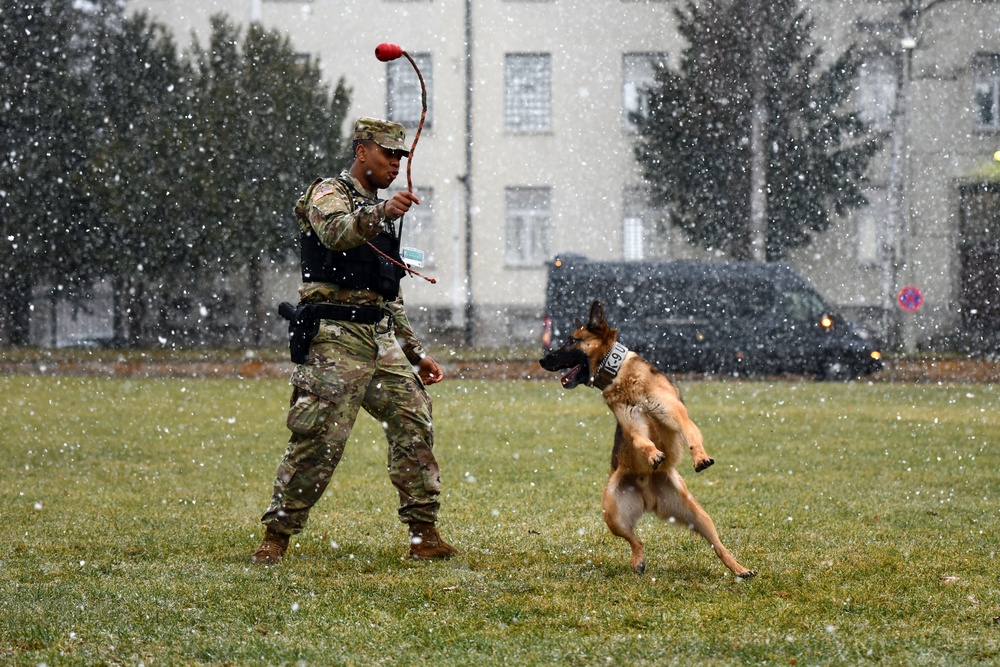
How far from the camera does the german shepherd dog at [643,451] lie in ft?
18.4

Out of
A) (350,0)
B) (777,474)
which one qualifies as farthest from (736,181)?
(777,474)

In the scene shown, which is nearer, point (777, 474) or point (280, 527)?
point (280, 527)

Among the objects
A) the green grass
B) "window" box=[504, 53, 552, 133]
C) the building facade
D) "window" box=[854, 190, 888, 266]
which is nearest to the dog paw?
the green grass

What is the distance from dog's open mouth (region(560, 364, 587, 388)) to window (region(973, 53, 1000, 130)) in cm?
2894

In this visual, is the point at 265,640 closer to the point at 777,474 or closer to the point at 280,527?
the point at 280,527

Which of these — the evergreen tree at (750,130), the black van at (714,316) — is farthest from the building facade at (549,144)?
the black van at (714,316)

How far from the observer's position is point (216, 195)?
28.2m

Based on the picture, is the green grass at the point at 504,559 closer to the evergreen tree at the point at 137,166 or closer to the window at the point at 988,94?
the evergreen tree at the point at 137,166

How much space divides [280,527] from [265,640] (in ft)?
4.85

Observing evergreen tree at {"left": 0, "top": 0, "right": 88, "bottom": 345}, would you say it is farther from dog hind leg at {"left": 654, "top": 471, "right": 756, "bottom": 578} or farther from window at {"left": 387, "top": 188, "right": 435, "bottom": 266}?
dog hind leg at {"left": 654, "top": 471, "right": 756, "bottom": 578}

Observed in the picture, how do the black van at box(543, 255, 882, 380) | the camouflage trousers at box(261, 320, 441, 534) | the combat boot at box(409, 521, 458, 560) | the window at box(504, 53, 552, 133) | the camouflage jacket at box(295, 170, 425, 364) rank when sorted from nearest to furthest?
1. the camouflage jacket at box(295, 170, 425, 364)
2. the camouflage trousers at box(261, 320, 441, 534)
3. the combat boot at box(409, 521, 458, 560)
4. the black van at box(543, 255, 882, 380)
5. the window at box(504, 53, 552, 133)

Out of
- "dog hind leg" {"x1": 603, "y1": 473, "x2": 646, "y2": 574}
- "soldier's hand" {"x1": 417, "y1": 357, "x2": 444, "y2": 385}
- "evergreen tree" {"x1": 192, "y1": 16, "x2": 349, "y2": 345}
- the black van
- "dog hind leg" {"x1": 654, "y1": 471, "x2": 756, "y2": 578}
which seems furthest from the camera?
"evergreen tree" {"x1": 192, "y1": 16, "x2": 349, "y2": 345}

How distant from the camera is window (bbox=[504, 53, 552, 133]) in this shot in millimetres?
32719

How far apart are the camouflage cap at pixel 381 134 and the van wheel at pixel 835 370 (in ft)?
58.3
